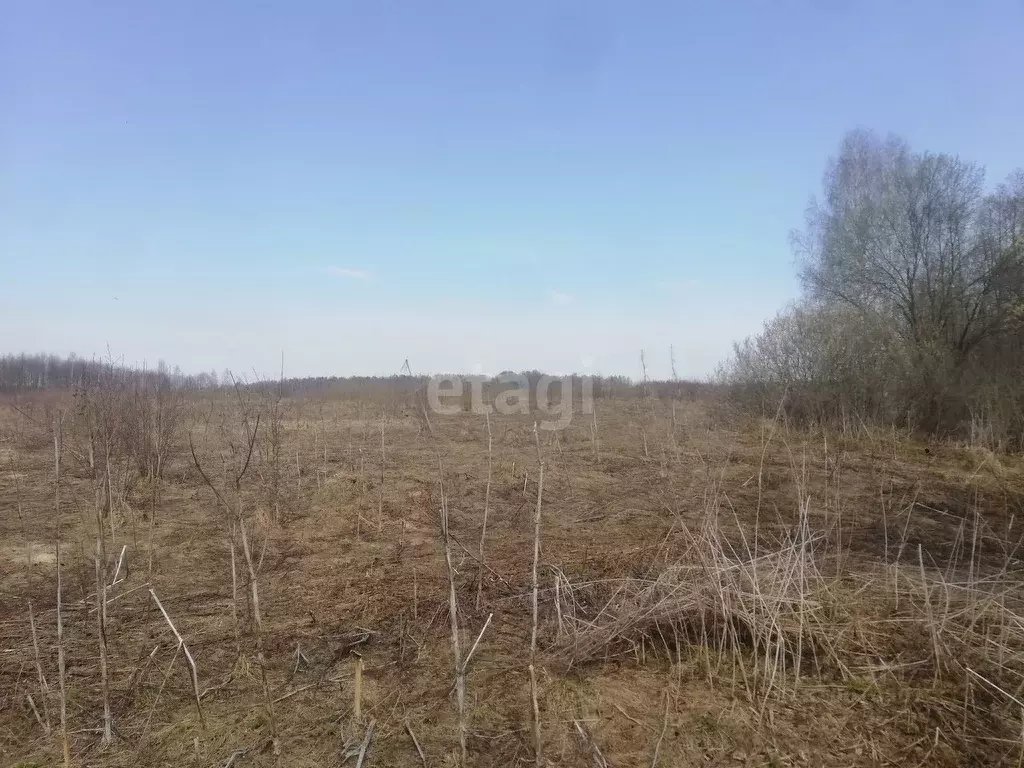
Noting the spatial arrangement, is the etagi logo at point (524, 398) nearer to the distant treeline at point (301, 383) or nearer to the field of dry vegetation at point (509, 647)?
the distant treeline at point (301, 383)

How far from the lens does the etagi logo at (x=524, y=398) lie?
17.7m

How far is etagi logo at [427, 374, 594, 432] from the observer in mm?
17656

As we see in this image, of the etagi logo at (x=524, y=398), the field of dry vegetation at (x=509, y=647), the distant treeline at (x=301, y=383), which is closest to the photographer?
the field of dry vegetation at (x=509, y=647)

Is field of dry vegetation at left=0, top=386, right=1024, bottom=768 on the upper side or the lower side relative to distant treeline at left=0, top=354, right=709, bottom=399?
lower

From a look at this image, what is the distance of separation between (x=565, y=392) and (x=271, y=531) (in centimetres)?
1854

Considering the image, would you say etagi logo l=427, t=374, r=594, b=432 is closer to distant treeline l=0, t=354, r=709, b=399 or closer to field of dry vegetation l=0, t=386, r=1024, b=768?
distant treeline l=0, t=354, r=709, b=399

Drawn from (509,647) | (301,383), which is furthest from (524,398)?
(509,647)

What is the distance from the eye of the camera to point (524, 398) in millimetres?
23438

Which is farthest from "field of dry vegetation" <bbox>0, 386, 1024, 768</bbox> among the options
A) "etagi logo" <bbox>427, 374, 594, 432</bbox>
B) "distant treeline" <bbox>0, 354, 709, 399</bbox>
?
Result: "etagi logo" <bbox>427, 374, 594, 432</bbox>

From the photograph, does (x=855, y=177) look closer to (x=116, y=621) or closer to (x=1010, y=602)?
(x=1010, y=602)

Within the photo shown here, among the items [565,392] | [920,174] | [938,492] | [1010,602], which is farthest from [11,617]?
[565,392]

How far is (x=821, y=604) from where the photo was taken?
128 inches

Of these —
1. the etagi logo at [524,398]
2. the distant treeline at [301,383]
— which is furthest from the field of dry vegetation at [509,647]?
the etagi logo at [524,398]

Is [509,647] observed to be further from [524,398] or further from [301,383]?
[524,398]
